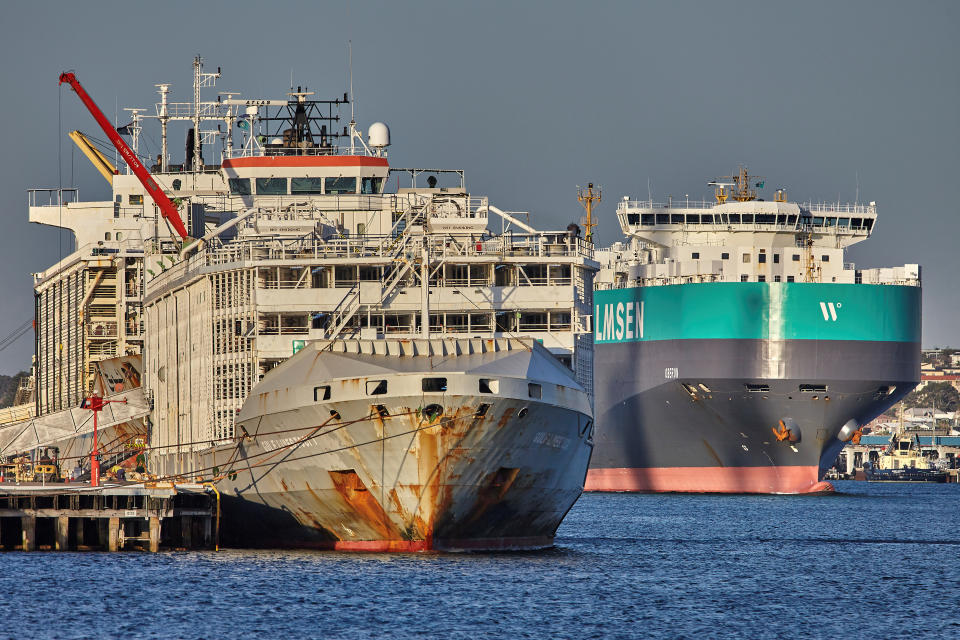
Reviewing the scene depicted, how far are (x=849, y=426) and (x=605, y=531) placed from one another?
3757 cm

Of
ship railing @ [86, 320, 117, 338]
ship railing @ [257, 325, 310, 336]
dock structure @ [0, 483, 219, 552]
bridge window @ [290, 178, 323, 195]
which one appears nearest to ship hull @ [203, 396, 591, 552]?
dock structure @ [0, 483, 219, 552]

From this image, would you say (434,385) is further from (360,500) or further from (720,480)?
(720,480)

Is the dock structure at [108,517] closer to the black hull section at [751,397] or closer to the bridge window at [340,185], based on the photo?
the bridge window at [340,185]

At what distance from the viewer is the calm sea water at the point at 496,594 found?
38500mm

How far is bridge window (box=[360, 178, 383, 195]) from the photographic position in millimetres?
63844

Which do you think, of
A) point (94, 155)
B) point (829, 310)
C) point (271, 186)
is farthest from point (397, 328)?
point (829, 310)

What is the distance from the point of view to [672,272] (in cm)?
10750

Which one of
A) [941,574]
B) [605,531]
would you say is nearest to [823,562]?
[941,574]

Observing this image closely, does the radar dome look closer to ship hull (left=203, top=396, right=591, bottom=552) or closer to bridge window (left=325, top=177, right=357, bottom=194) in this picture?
bridge window (left=325, top=177, right=357, bottom=194)

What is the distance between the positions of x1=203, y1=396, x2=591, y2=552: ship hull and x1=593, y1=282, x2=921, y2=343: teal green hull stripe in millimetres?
52482

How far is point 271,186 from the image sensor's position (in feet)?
209

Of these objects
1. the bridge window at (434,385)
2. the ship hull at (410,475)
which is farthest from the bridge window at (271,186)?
the bridge window at (434,385)

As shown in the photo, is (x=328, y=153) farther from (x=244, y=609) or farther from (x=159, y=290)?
(x=244, y=609)

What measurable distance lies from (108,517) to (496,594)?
15611mm
